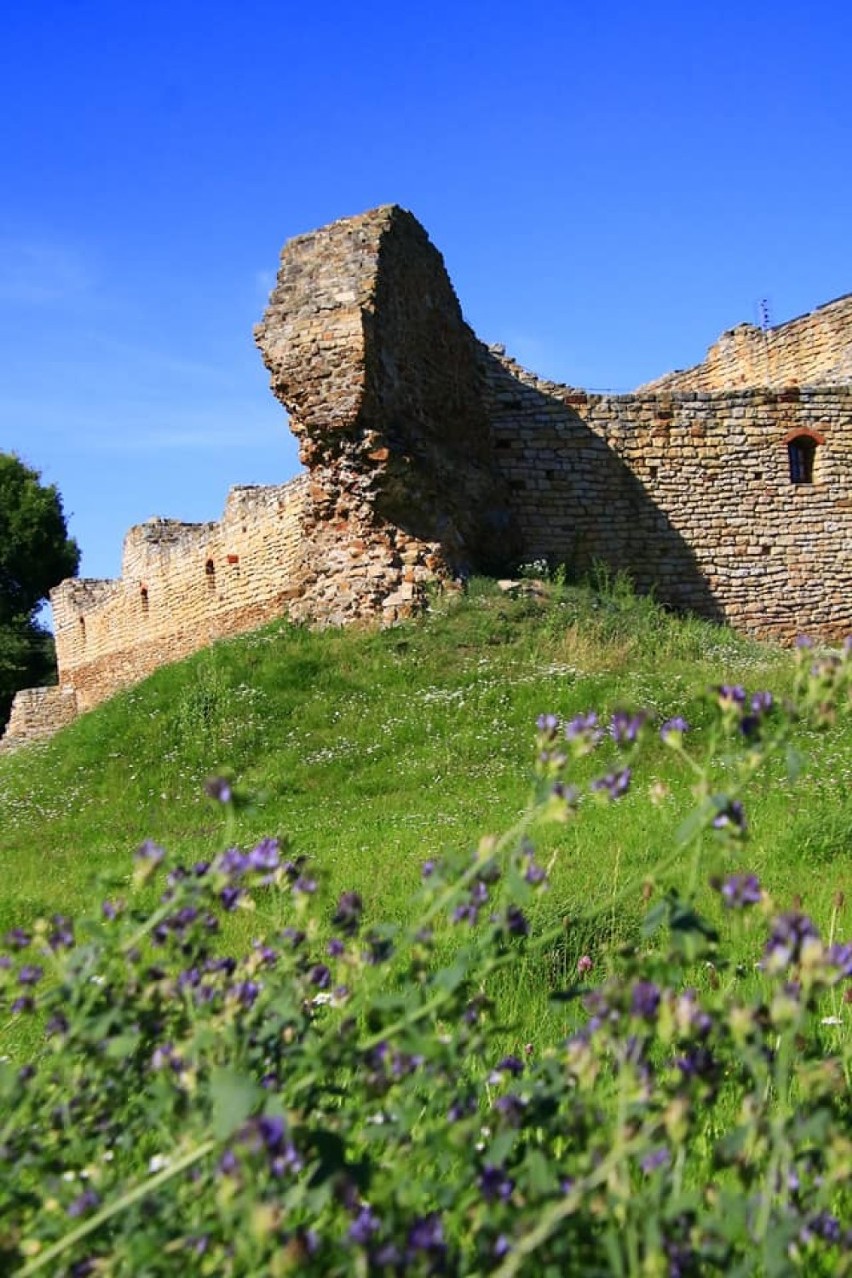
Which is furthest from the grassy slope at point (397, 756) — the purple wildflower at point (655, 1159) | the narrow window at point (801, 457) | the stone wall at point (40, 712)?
the stone wall at point (40, 712)

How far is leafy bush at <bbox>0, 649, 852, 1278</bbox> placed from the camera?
1.36m

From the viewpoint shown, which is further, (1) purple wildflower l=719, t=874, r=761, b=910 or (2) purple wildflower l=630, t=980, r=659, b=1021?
(1) purple wildflower l=719, t=874, r=761, b=910

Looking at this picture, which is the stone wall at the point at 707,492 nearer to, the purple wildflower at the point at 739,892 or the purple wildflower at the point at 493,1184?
the purple wildflower at the point at 739,892

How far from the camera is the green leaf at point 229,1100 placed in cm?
131

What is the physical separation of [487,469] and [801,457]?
4740mm

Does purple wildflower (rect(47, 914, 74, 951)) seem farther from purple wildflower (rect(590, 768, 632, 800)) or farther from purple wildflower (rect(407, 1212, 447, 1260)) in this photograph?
purple wildflower (rect(590, 768, 632, 800))

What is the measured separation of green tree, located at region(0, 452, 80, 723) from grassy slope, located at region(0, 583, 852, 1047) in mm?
25756

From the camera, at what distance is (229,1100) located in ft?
4.41

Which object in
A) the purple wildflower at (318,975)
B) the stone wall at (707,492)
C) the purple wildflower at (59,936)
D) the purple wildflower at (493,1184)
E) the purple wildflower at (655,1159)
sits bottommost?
the purple wildflower at (493,1184)

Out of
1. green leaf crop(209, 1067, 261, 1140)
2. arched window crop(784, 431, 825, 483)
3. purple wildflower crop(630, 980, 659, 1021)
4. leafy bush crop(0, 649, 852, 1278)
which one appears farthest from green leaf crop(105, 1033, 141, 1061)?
arched window crop(784, 431, 825, 483)

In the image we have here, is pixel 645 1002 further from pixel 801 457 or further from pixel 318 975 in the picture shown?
pixel 801 457

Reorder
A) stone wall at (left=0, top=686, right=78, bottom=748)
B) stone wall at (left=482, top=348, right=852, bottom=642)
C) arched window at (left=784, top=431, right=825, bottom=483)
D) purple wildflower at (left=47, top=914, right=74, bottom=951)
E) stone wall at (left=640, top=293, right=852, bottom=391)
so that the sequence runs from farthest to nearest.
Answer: stone wall at (left=0, top=686, right=78, bottom=748) < stone wall at (left=640, top=293, right=852, bottom=391) < arched window at (left=784, top=431, right=825, bottom=483) < stone wall at (left=482, top=348, right=852, bottom=642) < purple wildflower at (left=47, top=914, right=74, bottom=951)

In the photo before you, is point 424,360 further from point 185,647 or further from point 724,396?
point 185,647

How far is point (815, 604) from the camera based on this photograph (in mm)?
15930
